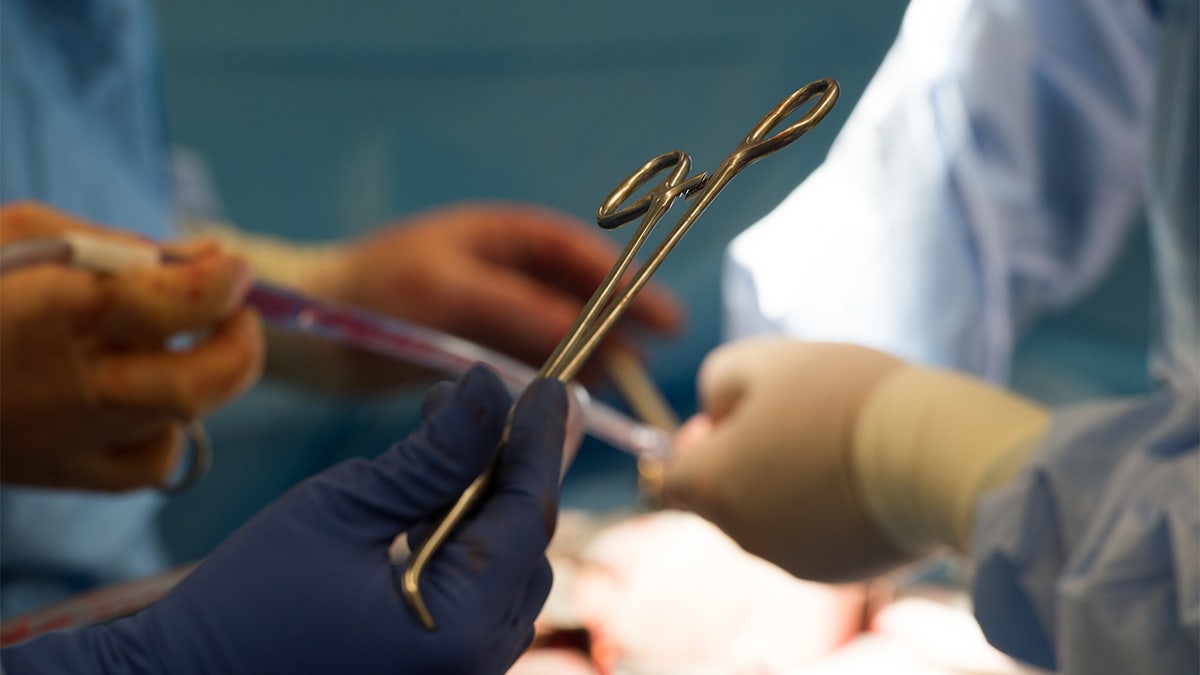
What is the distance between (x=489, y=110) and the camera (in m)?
1.97

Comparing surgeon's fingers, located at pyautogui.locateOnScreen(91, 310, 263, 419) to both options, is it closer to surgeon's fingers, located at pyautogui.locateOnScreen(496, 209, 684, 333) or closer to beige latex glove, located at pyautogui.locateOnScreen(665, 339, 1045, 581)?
beige latex glove, located at pyautogui.locateOnScreen(665, 339, 1045, 581)

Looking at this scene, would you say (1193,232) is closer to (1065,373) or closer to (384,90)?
(1065,373)

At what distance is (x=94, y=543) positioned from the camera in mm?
1273

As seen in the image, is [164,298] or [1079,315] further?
[1079,315]

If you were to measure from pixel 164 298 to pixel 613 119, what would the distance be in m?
1.10

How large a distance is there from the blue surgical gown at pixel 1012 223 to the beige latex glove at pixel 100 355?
59 cm

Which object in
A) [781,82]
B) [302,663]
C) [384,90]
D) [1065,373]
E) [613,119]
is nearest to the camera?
[302,663]

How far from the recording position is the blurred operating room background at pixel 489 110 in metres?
1.65

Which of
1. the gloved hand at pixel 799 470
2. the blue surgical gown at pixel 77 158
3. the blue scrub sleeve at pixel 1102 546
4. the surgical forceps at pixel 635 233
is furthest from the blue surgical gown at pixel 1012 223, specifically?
the blue surgical gown at pixel 77 158

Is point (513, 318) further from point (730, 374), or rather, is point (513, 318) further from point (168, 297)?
point (168, 297)

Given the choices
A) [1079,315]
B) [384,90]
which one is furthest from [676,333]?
[384,90]

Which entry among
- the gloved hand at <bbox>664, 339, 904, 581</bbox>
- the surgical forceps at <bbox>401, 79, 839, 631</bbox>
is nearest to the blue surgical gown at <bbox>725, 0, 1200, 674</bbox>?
the gloved hand at <bbox>664, 339, 904, 581</bbox>

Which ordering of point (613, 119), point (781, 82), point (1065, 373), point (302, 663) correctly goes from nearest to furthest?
point (302, 663) → point (781, 82) → point (1065, 373) → point (613, 119)

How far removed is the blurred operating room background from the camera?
65.1 inches
